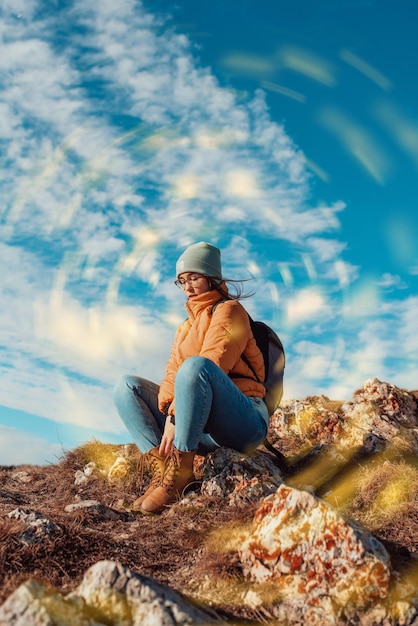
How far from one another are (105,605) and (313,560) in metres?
1.78

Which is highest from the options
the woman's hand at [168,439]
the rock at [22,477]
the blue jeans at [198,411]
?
the blue jeans at [198,411]

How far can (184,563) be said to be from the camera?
16.7ft

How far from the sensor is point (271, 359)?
24.8 ft

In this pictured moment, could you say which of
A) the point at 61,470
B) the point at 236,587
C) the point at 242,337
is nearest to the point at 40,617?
the point at 236,587

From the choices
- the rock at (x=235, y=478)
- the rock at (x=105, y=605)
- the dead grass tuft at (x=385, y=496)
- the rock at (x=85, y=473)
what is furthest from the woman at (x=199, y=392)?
the rock at (x=105, y=605)

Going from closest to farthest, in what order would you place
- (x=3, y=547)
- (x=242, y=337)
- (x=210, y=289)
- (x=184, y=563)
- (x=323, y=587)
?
(x=323, y=587)
(x=3, y=547)
(x=184, y=563)
(x=242, y=337)
(x=210, y=289)

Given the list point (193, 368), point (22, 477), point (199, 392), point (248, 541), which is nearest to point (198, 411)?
point (199, 392)

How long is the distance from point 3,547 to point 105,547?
1.02m

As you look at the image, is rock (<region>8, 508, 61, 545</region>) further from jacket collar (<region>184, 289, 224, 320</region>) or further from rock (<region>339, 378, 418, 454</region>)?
rock (<region>339, 378, 418, 454</region>)

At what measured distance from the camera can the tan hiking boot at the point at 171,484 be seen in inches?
259

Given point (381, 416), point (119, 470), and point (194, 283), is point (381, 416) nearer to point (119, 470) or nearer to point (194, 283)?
point (119, 470)

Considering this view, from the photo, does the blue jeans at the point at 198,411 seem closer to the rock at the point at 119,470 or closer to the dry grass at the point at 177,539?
the dry grass at the point at 177,539

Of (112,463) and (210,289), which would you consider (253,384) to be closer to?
(210,289)

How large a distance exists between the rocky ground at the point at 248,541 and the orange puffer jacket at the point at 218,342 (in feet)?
3.44
